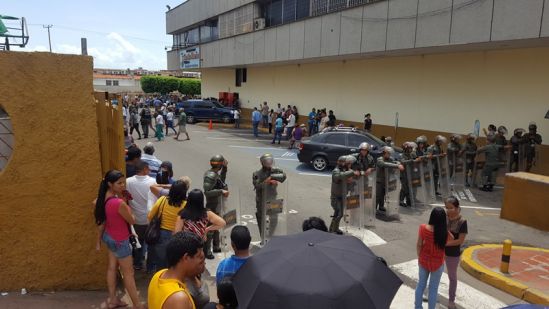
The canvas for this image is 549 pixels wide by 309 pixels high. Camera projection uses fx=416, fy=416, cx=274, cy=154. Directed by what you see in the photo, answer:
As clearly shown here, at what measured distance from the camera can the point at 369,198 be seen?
26.6ft

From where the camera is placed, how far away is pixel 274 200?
699 cm

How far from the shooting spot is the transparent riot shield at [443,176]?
34.5 ft

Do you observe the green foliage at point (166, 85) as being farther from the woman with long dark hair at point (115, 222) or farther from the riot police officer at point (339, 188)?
the woman with long dark hair at point (115, 222)

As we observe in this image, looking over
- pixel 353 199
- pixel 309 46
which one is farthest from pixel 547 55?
pixel 309 46

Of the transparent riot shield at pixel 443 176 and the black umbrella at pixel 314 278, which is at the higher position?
the black umbrella at pixel 314 278

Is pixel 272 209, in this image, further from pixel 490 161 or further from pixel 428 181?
pixel 490 161

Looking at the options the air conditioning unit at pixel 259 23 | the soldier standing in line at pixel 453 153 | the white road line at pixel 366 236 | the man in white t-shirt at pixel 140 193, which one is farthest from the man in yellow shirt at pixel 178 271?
the air conditioning unit at pixel 259 23

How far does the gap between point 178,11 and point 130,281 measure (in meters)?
40.0

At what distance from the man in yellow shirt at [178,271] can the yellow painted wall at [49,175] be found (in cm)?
280

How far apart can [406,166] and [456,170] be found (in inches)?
90.8

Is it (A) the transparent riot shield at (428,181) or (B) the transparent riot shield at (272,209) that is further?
(A) the transparent riot shield at (428,181)

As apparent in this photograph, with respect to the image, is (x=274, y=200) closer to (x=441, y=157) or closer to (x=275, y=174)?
(x=275, y=174)

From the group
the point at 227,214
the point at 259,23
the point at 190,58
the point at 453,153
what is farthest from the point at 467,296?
the point at 190,58

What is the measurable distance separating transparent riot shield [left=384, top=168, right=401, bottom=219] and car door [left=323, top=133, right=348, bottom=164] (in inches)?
189
